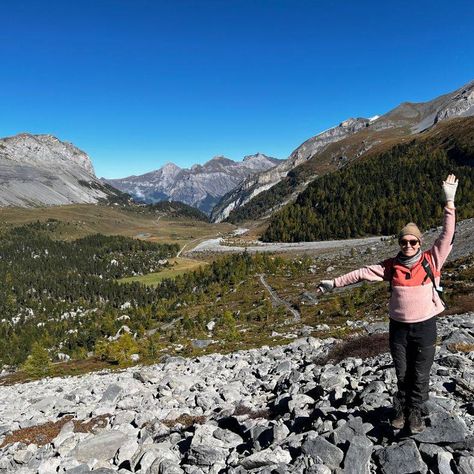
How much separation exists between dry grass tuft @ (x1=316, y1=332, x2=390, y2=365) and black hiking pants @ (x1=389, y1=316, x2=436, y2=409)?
386 inches

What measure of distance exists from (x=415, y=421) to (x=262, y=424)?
5178 millimetres

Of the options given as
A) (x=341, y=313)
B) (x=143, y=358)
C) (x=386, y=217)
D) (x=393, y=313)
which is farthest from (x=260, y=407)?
(x=386, y=217)

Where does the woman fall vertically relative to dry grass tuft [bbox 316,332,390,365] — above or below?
above

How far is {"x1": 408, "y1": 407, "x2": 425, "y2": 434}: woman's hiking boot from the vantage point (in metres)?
9.90

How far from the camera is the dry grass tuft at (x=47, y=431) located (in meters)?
17.8

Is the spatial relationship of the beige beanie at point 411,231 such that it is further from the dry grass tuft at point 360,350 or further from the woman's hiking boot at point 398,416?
the dry grass tuft at point 360,350

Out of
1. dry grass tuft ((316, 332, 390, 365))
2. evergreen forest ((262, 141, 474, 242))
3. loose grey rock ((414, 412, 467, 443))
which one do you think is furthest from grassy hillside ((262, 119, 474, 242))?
loose grey rock ((414, 412, 467, 443))

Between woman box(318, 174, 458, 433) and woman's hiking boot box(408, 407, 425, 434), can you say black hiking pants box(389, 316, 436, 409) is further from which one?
woman's hiking boot box(408, 407, 425, 434)

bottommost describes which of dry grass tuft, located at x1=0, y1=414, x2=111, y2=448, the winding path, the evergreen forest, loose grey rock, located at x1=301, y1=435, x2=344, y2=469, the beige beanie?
the winding path

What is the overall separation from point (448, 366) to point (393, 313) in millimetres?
6204

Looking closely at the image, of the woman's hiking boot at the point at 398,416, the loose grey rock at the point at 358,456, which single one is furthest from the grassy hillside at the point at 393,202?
the loose grey rock at the point at 358,456

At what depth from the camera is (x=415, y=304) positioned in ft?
31.8

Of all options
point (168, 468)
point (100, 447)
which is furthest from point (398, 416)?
point (100, 447)

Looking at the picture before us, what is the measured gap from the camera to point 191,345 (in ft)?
157
